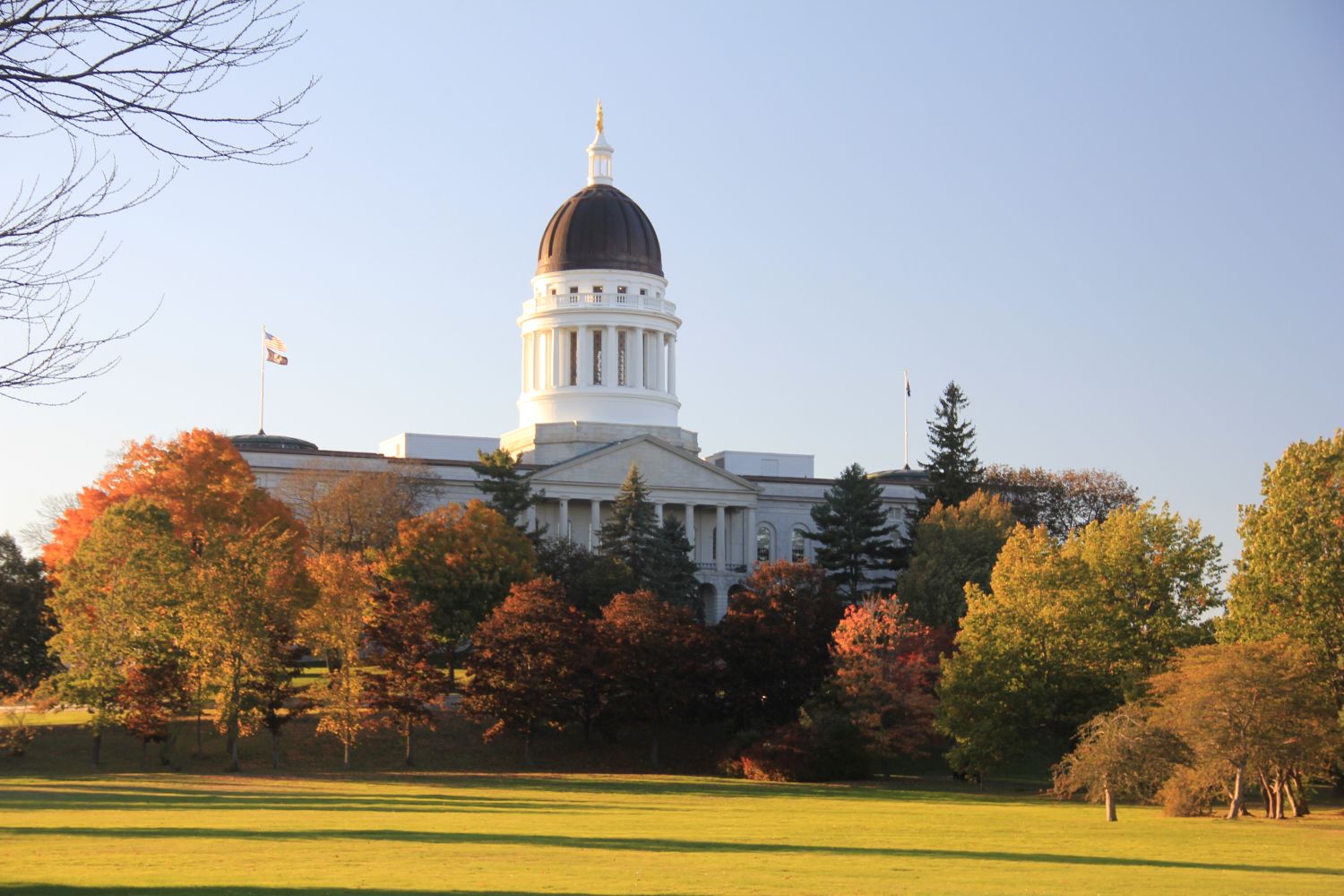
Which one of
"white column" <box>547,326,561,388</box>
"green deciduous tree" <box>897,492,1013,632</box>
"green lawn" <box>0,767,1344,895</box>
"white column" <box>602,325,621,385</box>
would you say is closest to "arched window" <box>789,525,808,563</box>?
"white column" <box>602,325,621,385</box>

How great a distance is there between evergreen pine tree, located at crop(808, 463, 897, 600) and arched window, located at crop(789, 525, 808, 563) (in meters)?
18.4

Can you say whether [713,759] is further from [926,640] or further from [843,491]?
[843,491]

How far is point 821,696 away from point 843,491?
3070 centimetres

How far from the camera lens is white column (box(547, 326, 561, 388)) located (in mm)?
119688

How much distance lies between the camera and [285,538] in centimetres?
6956

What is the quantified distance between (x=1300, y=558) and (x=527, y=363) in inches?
3016

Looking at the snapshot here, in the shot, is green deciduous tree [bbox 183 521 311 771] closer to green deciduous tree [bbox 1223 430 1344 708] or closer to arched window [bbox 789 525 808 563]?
green deciduous tree [bbox 1223 430 1344 708]

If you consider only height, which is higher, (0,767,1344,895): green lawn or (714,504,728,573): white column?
(714,504,728,573): white column

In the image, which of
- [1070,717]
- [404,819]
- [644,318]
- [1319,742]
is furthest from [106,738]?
[644,318]

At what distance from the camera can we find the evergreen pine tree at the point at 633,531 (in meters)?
84.6

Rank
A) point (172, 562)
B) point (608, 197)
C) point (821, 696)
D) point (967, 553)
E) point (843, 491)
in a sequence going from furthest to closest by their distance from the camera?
point (608, 197) < point (843, 491) < point (967, 553) < point (821, 696) < point (172, 562)

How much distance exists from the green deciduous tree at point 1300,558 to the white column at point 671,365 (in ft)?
227

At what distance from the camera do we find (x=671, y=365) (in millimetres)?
121750

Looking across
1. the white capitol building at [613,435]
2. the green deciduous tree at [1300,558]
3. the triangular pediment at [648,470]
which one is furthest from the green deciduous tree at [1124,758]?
the triangular pediment at [648,470]
